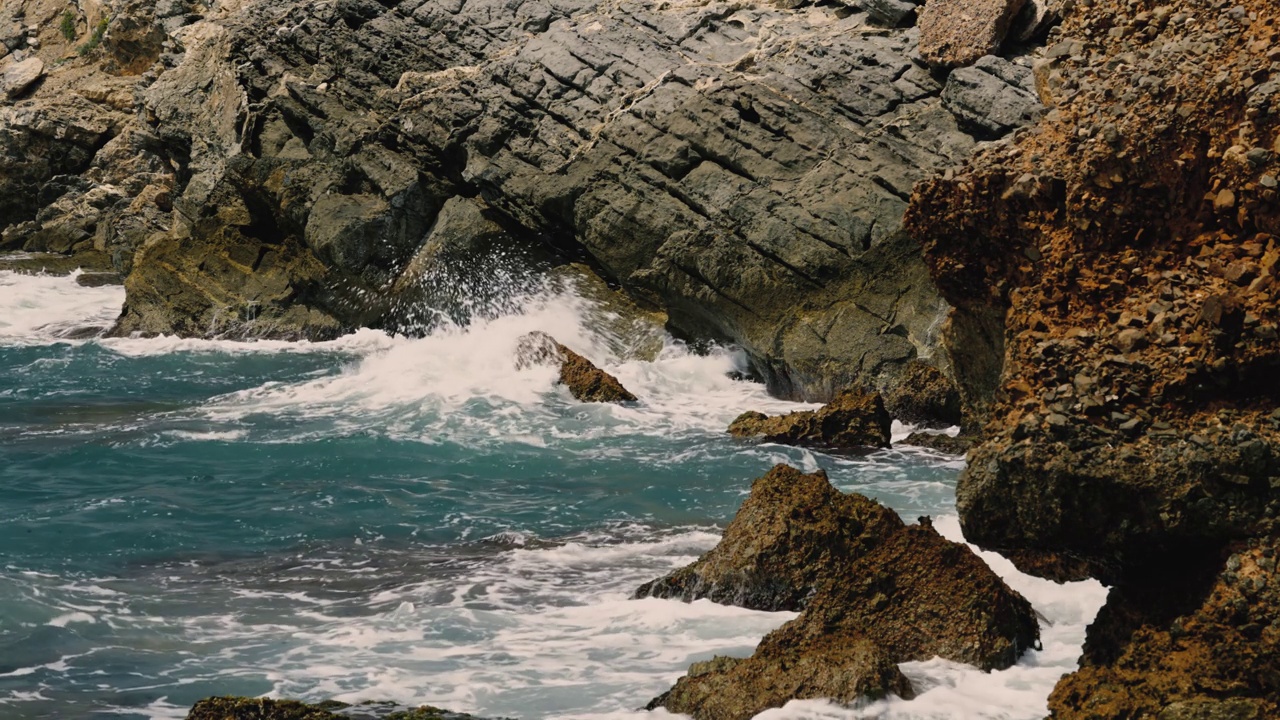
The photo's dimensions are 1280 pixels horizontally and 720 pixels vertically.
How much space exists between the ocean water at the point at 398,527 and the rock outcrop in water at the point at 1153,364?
1.98 meters

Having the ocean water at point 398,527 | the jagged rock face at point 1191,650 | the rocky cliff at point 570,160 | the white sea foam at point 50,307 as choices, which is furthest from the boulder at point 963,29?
the white sea foam at point 50,307

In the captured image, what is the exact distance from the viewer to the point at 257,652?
10.2 meters

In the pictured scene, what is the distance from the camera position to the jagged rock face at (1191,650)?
5785 mm

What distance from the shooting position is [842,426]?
17703 mm

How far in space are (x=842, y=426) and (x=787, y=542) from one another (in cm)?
794

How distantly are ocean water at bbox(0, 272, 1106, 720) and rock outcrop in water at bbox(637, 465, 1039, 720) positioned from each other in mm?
217

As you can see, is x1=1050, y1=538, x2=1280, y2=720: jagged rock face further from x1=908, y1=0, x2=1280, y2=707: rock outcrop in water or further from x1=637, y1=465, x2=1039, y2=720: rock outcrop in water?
x1=637, y1=465, x2=1039, y2=720: rock outcrop in water

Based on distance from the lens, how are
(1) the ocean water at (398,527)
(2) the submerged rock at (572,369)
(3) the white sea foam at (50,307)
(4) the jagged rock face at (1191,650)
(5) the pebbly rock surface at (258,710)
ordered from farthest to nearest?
(3) the white sea foam at (50,307) → (2) the submerged rock at (572,369) → (1) the ocean water at (398,527) → (5) the pebbly rock surface at (258,710) → (4) the jagged rock face at (1191,650)

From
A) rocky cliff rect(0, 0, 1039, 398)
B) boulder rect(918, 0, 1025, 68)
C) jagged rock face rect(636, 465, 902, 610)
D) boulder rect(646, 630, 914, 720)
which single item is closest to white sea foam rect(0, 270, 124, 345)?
rocky cliff rect(0, 0, 1039, 398)

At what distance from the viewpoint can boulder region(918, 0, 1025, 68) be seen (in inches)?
832

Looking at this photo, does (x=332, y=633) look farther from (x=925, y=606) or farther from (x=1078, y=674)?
(x=1078, y=674)

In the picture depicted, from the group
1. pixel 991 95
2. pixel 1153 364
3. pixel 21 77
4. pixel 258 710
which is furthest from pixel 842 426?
pixel 21 77

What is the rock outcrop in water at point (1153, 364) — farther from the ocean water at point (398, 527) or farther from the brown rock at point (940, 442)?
the brown rock at point (940, 442)

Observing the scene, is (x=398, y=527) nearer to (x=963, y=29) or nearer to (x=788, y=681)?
(x=788, y=681)
